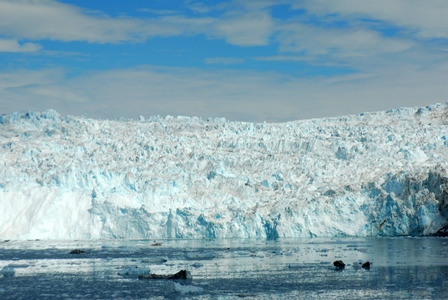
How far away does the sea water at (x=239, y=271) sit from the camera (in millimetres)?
16719

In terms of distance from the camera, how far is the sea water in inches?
658

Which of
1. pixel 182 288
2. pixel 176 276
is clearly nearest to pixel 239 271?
pixel 176 276

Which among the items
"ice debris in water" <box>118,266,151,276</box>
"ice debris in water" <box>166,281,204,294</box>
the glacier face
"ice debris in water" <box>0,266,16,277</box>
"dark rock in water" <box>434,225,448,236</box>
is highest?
the glacier face

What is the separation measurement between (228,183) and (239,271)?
1927 centimetres

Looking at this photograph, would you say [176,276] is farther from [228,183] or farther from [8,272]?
[228,183]

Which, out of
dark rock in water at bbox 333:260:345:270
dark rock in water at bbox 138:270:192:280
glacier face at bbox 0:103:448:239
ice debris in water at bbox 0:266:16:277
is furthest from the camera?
glacier face at bbox 0:103:448:239

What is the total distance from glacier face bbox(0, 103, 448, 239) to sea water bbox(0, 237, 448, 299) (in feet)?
9.61

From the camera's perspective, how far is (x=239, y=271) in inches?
849

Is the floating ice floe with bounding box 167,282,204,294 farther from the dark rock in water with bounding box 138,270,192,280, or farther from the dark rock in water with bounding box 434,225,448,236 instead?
the dark rock in water with bounding box 434,225,448,236

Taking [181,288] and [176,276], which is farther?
[176,276]

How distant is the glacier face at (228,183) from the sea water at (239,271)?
2.93m

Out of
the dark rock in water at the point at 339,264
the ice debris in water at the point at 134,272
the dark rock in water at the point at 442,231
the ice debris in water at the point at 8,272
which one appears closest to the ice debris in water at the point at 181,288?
the ice debris in water at the point at 134,272

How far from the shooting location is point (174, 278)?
1973 centimetres

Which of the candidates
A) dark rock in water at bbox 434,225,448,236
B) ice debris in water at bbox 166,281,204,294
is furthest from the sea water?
dark rock in water at bbox 434,225,448,236
